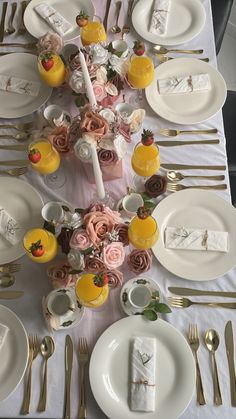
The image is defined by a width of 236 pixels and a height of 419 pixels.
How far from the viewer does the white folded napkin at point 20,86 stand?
140 cm

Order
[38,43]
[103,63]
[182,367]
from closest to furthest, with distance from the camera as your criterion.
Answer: [182,367] → [103,63] → [38,43]

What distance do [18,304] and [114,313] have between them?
253 mm

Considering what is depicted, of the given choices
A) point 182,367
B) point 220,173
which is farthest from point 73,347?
point 220,173

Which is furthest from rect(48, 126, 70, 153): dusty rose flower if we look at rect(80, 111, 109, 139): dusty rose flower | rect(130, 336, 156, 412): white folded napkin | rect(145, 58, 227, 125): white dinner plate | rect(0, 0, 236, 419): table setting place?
rect(130, 336, 156, 412): white folded napkin

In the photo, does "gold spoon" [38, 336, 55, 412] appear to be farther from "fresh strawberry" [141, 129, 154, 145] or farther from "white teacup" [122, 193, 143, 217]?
"fresh strawberry" [141, 129, 154, 145]

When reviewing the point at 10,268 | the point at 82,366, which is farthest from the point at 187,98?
the point at 82,366

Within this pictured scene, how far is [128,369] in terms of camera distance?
1.00 m

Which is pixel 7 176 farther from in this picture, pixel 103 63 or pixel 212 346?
pixel 212 346

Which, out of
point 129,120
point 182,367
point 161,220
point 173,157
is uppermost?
point 129,120

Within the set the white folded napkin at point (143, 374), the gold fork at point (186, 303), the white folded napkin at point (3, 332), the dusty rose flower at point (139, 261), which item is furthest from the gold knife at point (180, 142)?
the white folded napkin at point (3, 332)

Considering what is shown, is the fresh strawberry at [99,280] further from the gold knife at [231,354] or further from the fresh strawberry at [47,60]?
the fresh strawberry at [47,60]

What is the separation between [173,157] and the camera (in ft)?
4.18

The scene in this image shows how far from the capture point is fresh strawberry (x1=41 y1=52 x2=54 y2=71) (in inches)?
49.1

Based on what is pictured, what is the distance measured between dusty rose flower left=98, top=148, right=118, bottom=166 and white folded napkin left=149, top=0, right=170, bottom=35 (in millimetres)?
651
